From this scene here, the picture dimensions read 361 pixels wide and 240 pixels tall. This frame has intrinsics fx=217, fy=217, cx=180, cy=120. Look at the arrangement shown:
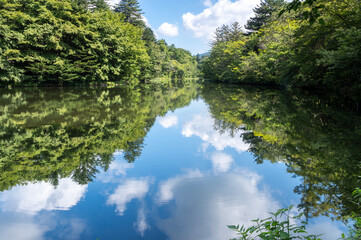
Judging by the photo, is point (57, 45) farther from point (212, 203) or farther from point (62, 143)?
point (212, 203)

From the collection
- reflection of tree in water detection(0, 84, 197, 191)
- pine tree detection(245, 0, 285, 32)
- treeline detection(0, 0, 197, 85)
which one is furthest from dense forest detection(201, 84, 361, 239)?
pine tree detection(245, 0, 285, 32)

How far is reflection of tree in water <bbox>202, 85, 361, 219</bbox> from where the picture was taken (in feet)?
10.5

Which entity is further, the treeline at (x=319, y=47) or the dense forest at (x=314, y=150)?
the treeline at (x=319, y=47)

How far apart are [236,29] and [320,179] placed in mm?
42726

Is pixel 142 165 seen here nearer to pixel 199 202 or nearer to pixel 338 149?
pixel 199 202

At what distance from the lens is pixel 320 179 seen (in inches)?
148

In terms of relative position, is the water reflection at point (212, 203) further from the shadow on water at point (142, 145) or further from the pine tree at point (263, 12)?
the pine tree at point (263, 12)

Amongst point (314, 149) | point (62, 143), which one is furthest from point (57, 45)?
point (314, 149)

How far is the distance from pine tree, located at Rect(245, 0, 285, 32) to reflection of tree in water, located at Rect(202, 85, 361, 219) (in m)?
35.4

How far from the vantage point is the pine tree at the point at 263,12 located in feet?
124

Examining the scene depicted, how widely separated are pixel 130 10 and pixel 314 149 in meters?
47.0

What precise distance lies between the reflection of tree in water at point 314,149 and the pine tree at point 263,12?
35.4m

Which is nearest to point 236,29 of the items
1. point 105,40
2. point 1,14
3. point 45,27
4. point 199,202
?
point 105,40

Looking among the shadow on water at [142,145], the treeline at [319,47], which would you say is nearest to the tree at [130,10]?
the treeline at [319,47]
